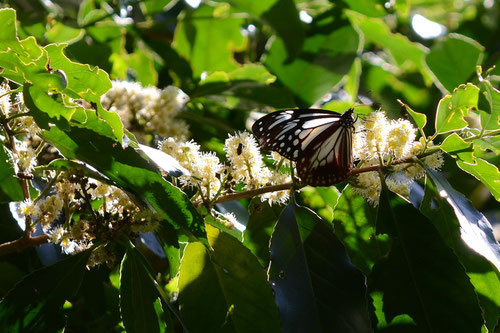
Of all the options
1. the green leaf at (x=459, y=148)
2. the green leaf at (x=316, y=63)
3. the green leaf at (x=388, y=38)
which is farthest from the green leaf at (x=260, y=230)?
the green leaf at (x=388, y=38)

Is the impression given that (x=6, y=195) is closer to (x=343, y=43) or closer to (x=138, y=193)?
(x=138, y=193)

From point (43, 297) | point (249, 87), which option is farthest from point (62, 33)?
point (43, 297)

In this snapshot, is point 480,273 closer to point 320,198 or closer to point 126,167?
point 320,198

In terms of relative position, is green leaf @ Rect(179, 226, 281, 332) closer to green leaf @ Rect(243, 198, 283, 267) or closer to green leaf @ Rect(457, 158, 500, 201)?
green leaf @ Rect(243, 198, 283, 267)

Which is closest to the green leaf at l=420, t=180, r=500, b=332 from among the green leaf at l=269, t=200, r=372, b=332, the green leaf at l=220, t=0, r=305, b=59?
the green leaf at l=269, t=200, r=372, b=332

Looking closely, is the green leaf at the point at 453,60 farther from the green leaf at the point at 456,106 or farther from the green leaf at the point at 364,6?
the green leaf at the point at 456,106
